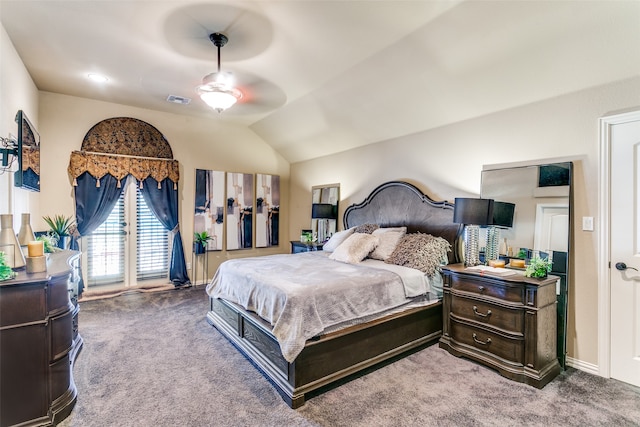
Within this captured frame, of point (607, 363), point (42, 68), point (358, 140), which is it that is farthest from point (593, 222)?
point (42, 68)

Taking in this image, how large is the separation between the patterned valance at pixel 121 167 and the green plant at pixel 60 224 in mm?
545

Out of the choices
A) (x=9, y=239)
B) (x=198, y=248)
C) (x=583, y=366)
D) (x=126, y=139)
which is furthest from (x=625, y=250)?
(x=126, y=139)

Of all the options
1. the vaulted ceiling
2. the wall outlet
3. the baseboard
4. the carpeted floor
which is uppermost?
the vaulted ceiling

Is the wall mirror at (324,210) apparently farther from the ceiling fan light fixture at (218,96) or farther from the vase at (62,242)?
the vase at (62,242)

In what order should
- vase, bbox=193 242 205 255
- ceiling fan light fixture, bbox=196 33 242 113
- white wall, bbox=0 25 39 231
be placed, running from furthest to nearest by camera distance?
1. vase, bbox=193 242 205 255
2. ceiling fan light fixture, bbox=196 33 242 113
3. white wall, bbox=0 25 39 231

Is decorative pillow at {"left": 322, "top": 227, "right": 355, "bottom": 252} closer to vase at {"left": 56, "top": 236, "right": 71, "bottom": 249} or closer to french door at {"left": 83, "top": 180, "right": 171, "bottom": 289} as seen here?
french door at {"left": 83, "top": 180, "right": 171, "bottom": 289}

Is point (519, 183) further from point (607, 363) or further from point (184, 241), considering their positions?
point (184, 241)

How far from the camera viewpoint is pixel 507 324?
2.63 meters

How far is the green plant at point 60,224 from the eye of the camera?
13.4ft

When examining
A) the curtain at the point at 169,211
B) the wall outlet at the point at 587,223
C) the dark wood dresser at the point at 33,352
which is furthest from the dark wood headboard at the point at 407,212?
the dark wood dresser at the point at 33,352

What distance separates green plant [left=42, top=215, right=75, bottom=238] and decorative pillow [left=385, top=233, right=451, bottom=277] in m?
4.27

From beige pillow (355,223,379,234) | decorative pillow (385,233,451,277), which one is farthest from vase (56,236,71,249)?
decorative pillow (385,233,451,277)

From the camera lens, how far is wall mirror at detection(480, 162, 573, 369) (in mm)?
2781

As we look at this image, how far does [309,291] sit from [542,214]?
234cm
